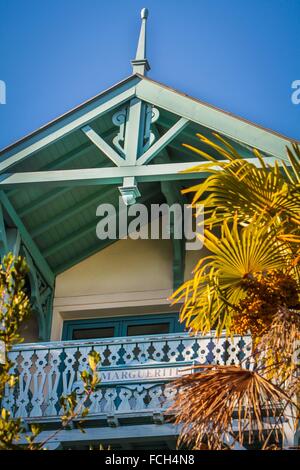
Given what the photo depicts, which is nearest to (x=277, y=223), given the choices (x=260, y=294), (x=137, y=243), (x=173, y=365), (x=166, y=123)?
(x=260, y=294)

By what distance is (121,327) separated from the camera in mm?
17531

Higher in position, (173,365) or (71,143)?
(71,143)

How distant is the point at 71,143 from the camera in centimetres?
1641

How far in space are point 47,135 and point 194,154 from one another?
85.2 inches

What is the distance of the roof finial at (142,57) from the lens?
1653cm

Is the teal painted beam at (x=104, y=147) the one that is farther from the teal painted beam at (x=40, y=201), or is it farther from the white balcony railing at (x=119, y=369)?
the white balcony railing at (x=119, y=369)

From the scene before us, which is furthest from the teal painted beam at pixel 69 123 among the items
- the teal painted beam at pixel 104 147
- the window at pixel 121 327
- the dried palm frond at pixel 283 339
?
the dried palm frond at pixel 283 339

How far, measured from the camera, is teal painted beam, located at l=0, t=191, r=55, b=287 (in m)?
Answer: 16.4

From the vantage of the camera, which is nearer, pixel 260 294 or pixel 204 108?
pixel 260 294

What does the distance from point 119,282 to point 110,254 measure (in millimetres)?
559

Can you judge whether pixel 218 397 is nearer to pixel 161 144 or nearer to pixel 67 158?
pixel 161 144
